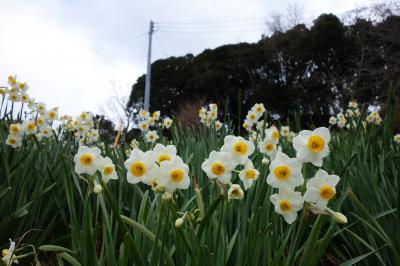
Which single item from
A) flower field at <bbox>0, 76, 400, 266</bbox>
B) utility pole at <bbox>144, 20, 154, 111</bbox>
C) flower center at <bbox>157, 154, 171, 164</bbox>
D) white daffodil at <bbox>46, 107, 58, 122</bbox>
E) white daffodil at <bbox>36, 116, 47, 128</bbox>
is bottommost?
flower field at <bbox>0, 76, 400, 266</bbox>

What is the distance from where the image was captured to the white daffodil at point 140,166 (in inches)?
33.0

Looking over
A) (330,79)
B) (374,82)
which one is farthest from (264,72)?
(374,82)

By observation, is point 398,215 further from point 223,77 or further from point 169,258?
point 223,77

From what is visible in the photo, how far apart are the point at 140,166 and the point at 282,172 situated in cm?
33

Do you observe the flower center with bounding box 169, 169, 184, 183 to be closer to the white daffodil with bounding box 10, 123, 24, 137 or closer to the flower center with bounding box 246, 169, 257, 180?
the flower center with bounding box 246, 169, 257, 180

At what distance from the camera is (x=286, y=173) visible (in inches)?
32.9

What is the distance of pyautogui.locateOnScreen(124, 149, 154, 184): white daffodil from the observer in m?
0.84

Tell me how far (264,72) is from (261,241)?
18233 mm

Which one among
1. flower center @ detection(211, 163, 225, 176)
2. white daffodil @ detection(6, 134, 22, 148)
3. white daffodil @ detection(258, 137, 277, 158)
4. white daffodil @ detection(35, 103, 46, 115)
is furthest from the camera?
white daffodil @ detection(35, 103, 46, 115)

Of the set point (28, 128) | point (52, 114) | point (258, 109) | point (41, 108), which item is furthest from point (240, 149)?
point (52, 114)

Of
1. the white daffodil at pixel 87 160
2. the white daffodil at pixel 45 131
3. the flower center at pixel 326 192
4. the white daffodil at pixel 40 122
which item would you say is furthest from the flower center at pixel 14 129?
the flower center at pixel 326 192

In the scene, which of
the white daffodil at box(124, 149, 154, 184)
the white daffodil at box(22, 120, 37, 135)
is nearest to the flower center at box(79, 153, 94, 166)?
the white daffodil at box(124, 149, 154, 184)

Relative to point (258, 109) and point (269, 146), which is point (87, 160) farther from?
point (258, 109)

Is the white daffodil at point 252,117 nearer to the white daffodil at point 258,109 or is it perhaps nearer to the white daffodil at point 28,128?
the white daffodil at point 258,109
